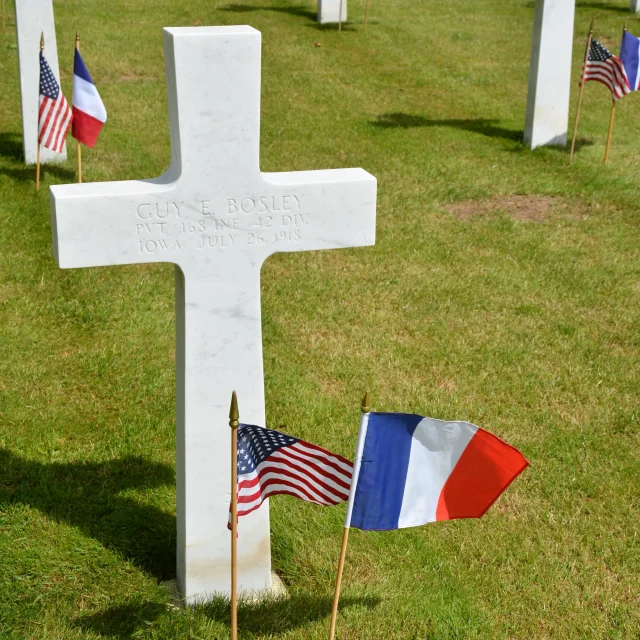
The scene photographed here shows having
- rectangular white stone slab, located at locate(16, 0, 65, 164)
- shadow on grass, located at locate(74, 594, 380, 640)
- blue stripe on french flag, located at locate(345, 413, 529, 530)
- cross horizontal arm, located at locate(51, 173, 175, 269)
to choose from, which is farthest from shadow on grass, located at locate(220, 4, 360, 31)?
blue stripe on french flag, located at locate(345, 413, 529, 530)

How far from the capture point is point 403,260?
898 cm

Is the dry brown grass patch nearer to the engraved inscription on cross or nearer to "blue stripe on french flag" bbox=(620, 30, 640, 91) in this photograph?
"blue stripe on french flag" bbox=(620, 30, 640, 91)

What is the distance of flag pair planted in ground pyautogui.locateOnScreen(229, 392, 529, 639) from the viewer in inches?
139

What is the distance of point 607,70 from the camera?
440 inches

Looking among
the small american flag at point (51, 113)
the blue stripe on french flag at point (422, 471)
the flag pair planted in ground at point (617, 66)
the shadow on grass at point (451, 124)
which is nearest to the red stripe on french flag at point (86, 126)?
the small american flag at point (51, 113)

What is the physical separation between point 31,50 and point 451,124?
5.72m

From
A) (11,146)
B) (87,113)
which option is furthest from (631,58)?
(11,146)

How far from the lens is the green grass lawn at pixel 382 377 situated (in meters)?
4.69

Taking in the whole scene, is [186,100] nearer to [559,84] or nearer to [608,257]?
[608,257]

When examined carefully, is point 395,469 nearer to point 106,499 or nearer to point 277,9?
point 106,499

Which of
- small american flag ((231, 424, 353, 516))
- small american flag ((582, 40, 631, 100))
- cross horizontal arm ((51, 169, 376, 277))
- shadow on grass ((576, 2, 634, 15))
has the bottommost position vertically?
shadow on grass ((576, 2, 634, 15))

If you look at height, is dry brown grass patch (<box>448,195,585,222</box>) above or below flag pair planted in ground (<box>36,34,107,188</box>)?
below

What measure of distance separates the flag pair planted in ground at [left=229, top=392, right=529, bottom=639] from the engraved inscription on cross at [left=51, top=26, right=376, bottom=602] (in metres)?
0.63

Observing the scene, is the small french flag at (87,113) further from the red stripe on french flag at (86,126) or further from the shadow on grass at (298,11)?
the shadow on grass at (298,11)
